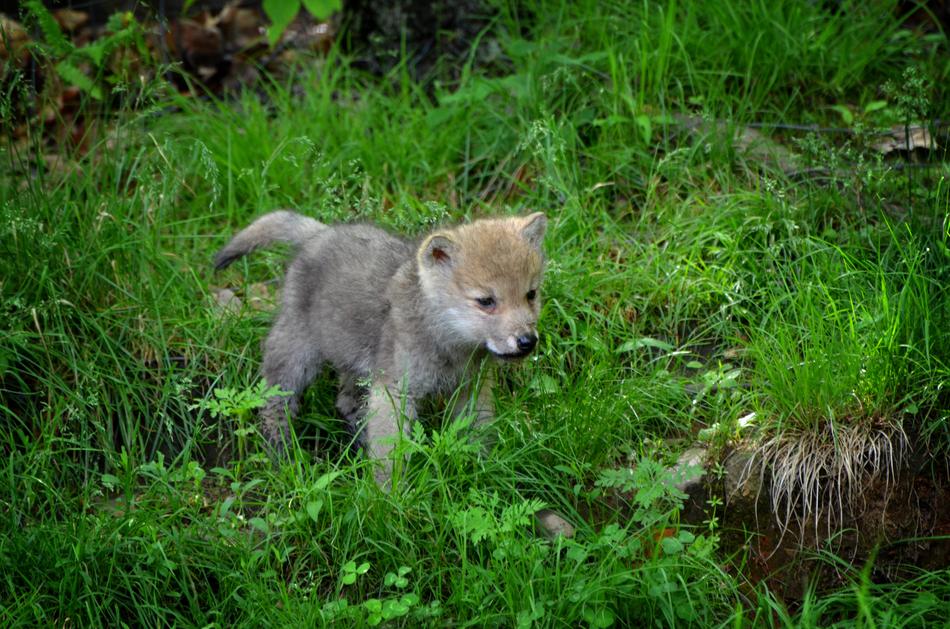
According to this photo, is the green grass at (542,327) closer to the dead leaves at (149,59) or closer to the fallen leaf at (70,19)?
the dead leaves at (149,59)

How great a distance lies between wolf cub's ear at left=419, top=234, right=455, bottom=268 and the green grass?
0.55 meters

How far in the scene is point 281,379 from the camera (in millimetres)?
4953

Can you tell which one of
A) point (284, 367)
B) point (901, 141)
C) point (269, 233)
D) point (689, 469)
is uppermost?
point (901, 141)

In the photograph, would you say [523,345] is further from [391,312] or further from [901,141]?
[901,141]

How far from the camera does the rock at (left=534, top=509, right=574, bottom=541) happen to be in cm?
421

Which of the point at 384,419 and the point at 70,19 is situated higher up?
the point at 70,19

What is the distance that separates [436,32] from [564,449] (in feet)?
11.9

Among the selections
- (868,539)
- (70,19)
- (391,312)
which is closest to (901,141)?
(868,539)

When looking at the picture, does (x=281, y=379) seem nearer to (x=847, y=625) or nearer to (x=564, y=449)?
(x=564, y=449)

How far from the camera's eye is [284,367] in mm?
4957

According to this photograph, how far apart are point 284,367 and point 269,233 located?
25.5 inches

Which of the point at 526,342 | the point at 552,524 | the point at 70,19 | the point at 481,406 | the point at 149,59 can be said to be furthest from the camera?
the point at 70,19

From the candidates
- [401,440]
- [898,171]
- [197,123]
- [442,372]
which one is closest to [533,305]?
[442,372]

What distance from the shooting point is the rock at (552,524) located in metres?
4.21
